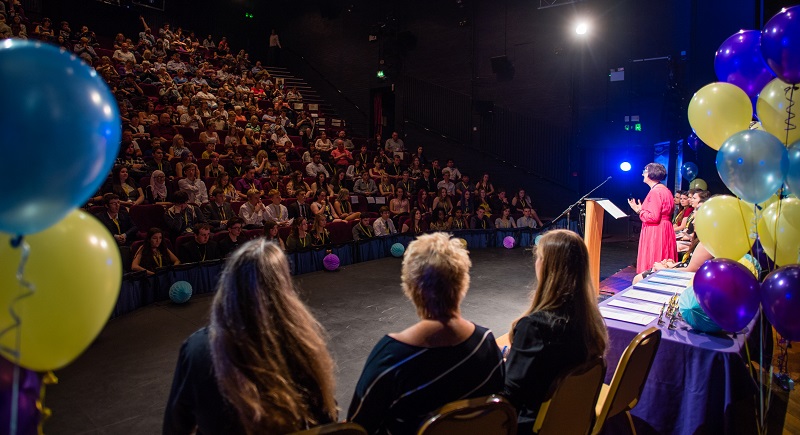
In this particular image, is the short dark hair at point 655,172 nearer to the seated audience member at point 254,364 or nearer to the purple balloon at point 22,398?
the seated audience member at point 254,364

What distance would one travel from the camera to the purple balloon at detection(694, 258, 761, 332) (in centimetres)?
219

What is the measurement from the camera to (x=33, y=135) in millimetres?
943

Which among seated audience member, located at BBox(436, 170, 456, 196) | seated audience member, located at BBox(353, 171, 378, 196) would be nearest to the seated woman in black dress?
seated audience member, located at BBox(353, 171, 378, 196)

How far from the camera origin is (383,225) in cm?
824

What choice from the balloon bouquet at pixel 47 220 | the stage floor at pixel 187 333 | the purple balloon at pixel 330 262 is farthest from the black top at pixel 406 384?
the purple balloon at pixel 330 262

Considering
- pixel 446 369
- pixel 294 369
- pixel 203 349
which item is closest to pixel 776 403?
pixel 446 369

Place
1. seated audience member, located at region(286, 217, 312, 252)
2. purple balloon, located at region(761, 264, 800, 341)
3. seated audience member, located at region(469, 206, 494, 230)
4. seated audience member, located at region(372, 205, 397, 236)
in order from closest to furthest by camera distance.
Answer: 1. purple balloon, located at region(761, 264, 800, 341)
2. seated audience member, located at region(286, 217, 312, 252)
3. seated audience member, located at region(372, 205, 397, 236)
4. seated audience member, located at region(469, 206, 494, 230)

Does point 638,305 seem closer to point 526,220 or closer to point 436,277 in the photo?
point 436,277

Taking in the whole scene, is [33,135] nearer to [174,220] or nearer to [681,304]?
[681,304]

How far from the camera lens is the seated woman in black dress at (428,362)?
147cm

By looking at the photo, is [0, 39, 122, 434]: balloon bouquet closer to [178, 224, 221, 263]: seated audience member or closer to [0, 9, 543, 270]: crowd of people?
[0, 9, 543, 270]: crowd of people

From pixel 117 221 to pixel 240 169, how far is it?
9.13 ft

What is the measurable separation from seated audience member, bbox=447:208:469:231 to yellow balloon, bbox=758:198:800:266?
674cm

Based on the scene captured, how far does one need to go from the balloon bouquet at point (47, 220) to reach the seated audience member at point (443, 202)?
8459 mm
